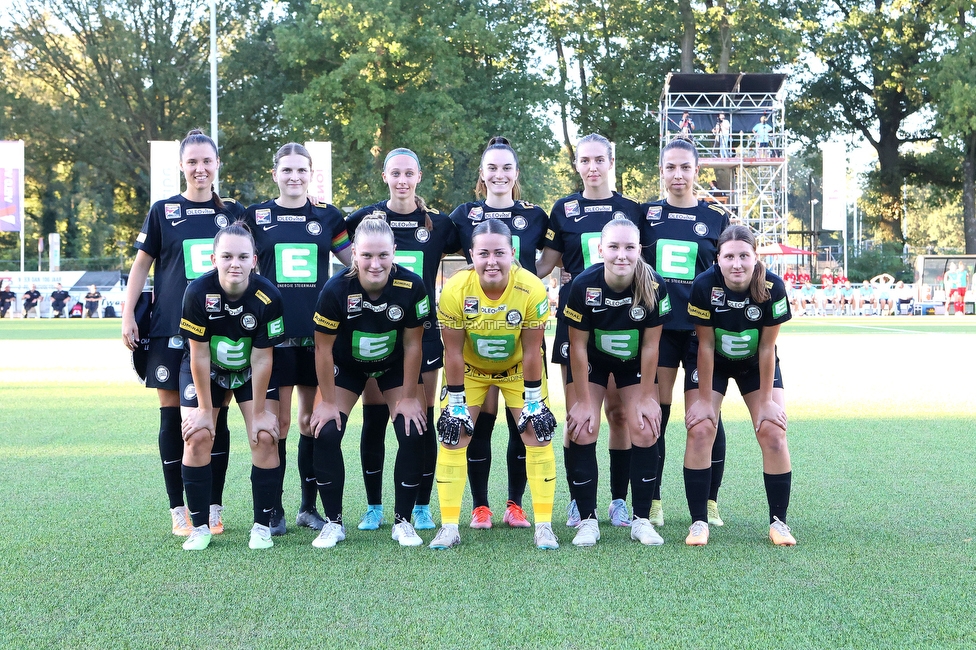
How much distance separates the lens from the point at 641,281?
16.2 feet

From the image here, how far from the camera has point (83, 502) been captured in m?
5.70

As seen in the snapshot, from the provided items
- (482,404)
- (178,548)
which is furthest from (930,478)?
(178,548)

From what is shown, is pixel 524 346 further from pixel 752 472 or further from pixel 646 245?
pixel 752 472

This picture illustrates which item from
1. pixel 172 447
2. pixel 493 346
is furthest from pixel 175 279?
pixel 493 346

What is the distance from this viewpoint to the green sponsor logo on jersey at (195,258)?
206 inches

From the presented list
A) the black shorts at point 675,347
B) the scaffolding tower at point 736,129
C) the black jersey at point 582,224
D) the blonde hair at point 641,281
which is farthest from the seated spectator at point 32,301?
the blonde hair at point 641,281

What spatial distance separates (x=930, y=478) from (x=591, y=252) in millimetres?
2725

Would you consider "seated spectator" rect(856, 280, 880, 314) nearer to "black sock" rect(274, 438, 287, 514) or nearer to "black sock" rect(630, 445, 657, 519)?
"black sock" rect(630, 445, 657, 519)

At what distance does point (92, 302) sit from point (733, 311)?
107 ft

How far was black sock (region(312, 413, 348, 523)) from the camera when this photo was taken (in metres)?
5.04

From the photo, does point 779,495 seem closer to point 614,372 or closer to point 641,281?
point 614,372

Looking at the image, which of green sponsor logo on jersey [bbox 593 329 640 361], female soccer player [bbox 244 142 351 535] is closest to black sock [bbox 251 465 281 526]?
female soccer player [bbox 244 142 351 535]

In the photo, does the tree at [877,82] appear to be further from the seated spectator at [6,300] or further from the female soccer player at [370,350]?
the female soccer player at [370,350]

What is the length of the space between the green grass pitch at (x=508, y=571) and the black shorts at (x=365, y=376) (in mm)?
779
